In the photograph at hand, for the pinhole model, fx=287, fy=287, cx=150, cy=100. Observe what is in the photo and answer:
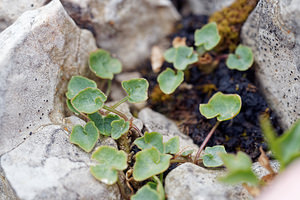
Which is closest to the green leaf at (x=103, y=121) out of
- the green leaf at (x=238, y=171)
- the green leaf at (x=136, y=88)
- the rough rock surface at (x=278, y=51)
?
the green leaf at (x=136, y=88)

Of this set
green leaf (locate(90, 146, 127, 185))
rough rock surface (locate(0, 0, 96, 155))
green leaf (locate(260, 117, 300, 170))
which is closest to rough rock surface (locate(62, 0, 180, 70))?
rough rock surface (locate(0, 0, 96, 155))

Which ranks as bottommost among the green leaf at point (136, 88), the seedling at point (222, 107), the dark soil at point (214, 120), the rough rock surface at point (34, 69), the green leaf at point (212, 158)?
the dark soil at point (214, 120)

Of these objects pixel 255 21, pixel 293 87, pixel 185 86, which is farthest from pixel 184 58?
pixel 293 87

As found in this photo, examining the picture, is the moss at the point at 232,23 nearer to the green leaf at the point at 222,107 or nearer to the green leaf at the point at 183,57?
the green leaf at the point at 183,57

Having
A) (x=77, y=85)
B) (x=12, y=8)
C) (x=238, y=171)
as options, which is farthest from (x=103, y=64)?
(x=238, y=171)

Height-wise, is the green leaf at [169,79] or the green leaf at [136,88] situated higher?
the green leaf at [136,88]

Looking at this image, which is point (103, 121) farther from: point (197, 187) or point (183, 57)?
point (183, 57)
